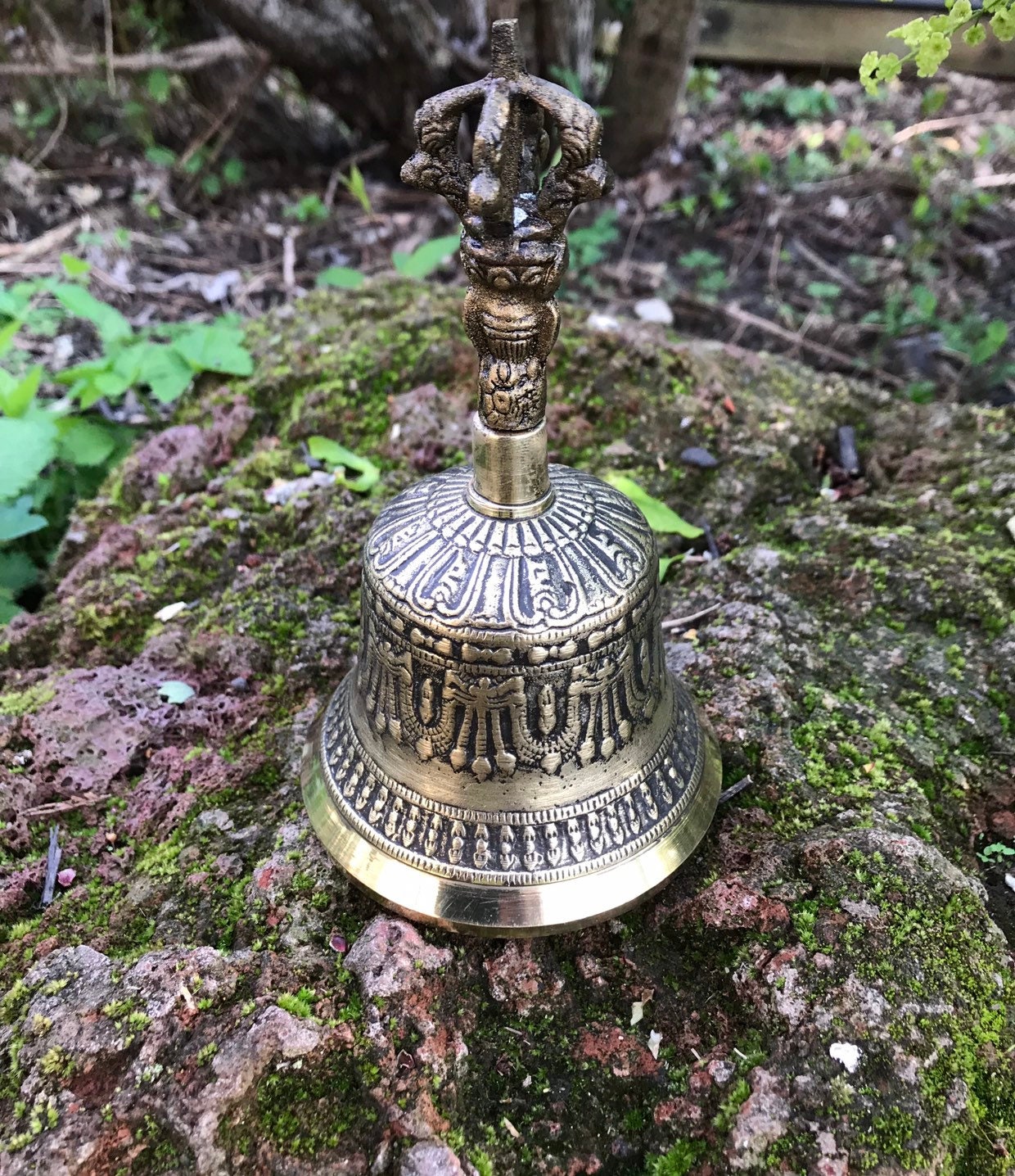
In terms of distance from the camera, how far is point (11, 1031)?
1283 millimetres

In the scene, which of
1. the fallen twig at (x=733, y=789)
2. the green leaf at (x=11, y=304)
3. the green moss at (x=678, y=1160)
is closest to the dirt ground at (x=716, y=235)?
the green leaf at (x=11, y=304)

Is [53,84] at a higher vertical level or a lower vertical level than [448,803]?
higher

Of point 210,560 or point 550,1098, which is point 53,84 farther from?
point 550,1098

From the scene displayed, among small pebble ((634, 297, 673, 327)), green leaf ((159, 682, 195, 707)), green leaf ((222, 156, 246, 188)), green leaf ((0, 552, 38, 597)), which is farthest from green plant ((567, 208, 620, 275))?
green leaf ((159, 682, 195, 707))

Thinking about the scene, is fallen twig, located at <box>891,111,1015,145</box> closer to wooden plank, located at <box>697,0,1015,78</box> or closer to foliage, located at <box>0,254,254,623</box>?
wooden plank, located at <box>697,0,1015,78</box>

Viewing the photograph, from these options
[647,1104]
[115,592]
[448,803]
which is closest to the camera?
[647,1104]

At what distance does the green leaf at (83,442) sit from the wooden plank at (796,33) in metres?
4.50

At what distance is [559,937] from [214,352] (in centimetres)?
183

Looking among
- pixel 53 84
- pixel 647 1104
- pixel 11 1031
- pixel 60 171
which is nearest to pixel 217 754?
pixel 11 1031

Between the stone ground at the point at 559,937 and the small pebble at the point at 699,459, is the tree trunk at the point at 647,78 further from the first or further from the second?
the small pebble at the point at 699,459

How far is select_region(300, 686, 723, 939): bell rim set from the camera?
52.6 inches

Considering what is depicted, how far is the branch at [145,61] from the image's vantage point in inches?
153

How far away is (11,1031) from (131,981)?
0.17m

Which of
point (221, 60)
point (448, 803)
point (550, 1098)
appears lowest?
point (550, 1098)
